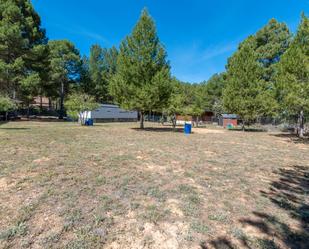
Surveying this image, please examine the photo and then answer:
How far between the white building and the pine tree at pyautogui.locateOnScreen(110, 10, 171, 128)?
12.5 meters

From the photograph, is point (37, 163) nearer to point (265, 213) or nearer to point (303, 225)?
point (265, 213)

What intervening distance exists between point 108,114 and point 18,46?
13.7 m

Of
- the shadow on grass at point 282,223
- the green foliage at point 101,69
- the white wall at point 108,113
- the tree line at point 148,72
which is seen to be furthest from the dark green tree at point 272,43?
the green foliage at point 101,69

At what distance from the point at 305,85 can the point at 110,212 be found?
12.7m

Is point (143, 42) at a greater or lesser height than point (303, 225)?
greater

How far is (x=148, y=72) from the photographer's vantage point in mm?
15508

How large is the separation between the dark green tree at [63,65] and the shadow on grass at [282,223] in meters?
29.3

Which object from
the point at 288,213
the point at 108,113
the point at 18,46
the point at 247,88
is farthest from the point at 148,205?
the point at 108,113

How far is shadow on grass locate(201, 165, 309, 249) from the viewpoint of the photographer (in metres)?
2.40

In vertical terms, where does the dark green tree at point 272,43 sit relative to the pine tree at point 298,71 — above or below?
above

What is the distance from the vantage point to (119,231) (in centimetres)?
255

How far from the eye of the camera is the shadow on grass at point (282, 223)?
240 centimetres

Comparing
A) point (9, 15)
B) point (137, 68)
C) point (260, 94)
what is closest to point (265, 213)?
point (137, 68)

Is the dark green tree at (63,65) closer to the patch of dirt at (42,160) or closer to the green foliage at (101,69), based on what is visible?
the green foliage at (101,69)
